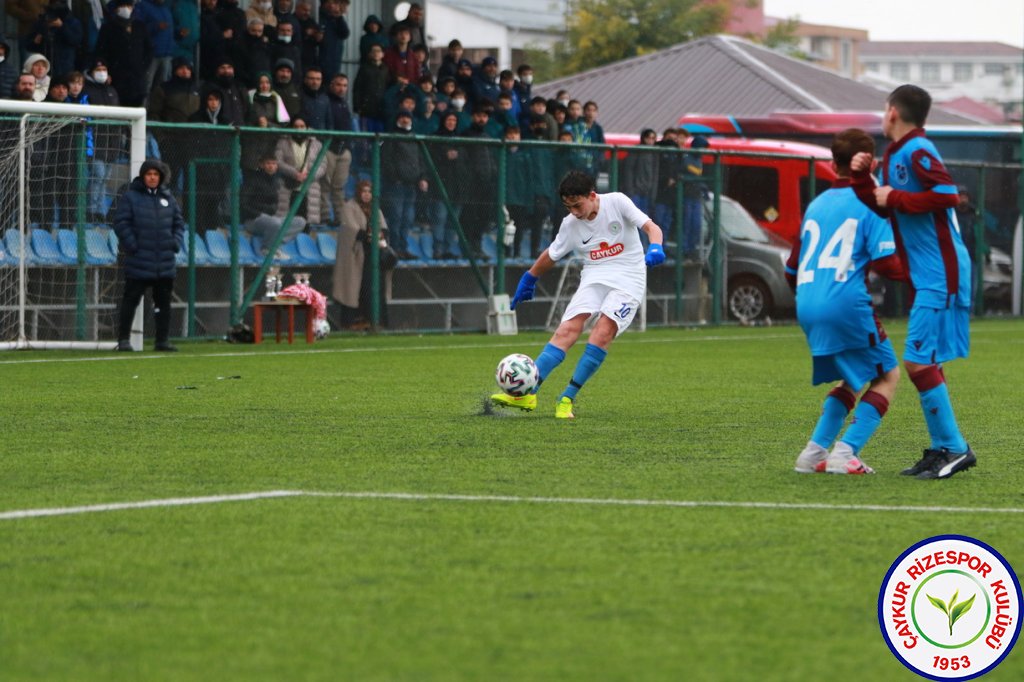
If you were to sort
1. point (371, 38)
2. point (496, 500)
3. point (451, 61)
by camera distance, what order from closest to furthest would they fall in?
point (496, 500) < point (371, 38) < point (451, 61)

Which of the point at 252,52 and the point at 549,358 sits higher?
the point at 252,52

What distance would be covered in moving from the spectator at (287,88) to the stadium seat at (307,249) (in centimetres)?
140

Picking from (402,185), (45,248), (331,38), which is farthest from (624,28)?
(45,248)

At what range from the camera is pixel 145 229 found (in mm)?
17734

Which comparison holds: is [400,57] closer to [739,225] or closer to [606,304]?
[739,225]

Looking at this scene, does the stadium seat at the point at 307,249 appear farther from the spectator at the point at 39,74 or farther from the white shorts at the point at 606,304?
the white shorts at the point at 606,304

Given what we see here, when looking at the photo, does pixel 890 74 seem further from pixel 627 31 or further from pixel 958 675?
pixel 958 675

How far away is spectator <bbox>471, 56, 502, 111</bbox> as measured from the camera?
23719mm

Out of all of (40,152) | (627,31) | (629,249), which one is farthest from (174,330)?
(627,31)

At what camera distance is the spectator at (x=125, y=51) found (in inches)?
776

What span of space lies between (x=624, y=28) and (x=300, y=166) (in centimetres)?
5250

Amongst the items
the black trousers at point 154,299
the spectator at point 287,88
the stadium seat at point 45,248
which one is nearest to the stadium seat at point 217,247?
the black trousers at point 154,299

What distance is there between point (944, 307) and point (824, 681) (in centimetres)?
419

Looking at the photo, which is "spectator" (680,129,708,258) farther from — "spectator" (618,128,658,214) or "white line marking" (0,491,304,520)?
"white line marking" (0,491,304,520)
